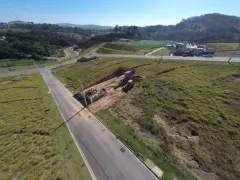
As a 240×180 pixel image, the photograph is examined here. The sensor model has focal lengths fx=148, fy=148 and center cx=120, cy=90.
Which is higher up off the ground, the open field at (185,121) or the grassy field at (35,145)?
the open field at (185,121)

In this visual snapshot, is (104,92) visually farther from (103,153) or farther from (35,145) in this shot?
(103,153)

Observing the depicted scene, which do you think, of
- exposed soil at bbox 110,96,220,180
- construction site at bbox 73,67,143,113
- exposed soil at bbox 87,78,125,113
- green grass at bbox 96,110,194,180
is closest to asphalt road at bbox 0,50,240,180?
green grass at bbox 96,110,194,180

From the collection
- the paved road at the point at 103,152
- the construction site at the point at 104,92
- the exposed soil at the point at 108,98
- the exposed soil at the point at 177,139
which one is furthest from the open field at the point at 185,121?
the construction site at the point at 104,92

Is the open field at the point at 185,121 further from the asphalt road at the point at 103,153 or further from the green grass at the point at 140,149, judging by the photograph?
the asphalt road at the point at 103,153

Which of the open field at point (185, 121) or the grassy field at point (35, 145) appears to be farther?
the grassy field at point (35, 145)

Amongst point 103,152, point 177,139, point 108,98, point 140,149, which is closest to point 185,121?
point 177,139
